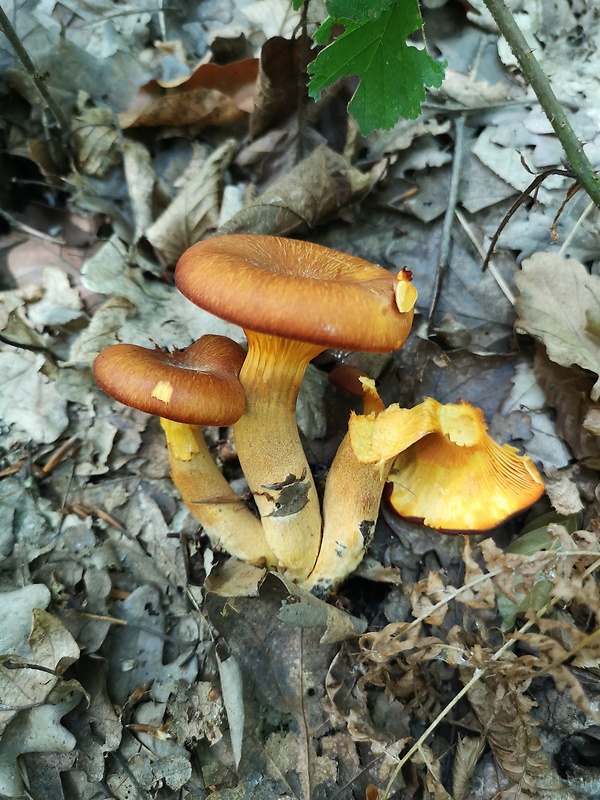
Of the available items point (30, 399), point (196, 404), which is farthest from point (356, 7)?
point (30, 399)

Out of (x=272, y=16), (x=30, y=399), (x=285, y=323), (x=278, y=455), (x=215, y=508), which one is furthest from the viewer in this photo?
(x=272, y=16)

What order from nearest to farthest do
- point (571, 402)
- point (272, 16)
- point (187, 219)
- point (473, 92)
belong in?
point (571, 402), point (187, 219), point (473, 92), point (272, 16)

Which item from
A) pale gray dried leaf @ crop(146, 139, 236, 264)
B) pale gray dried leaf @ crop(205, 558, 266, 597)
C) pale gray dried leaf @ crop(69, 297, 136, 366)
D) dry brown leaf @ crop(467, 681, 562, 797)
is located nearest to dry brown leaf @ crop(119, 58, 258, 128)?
pale gray dried leaf @ crop(146, 139, 236, 264)

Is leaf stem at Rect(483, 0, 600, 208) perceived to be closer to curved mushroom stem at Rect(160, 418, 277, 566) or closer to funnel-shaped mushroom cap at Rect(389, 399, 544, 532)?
funnel-shaped mushroom cap at Rect(389, 399, 544, 532)

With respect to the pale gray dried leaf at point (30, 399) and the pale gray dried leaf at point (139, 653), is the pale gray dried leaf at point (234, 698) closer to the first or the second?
the pale gray dried leaf at point (139, 653)

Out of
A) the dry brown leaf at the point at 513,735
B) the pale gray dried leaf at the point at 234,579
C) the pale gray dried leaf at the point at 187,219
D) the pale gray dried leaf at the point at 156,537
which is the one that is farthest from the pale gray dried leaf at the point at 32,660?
the pale gray dried leaf at the point at 187,219

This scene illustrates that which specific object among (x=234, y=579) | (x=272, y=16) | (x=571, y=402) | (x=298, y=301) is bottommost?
(x=234, y=579)

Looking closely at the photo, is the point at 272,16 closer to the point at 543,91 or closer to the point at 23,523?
the point at 543,91

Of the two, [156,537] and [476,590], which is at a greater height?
[476,590]
